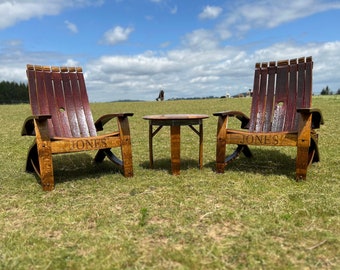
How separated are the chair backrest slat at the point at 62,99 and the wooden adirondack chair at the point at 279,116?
193 cm

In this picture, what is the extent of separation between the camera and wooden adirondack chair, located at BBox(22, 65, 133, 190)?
3.60 meters

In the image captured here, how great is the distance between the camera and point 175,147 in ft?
13.3

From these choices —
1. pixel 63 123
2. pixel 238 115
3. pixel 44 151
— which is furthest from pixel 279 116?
pixel 44 151

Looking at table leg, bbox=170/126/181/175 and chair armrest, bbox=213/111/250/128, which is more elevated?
A: chair armrest, bbox=213/111/250/128

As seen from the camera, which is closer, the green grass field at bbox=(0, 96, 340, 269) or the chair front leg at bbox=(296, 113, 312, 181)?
the green grass field at bbox=(0, 96, 340, 269)

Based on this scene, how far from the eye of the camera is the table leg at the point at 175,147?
397cm

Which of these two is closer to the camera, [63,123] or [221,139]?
[221,139]

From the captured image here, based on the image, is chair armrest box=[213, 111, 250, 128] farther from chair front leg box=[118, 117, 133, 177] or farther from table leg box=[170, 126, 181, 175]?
chair front leg box=[118, 117, 133, 177]

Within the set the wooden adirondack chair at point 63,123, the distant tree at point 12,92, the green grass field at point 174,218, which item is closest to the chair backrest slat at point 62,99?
the wooden adirondack chair at point 63,123

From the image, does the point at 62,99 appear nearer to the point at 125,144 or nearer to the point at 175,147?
the point at 125,144

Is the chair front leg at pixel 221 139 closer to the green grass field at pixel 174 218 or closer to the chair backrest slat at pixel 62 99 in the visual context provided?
the green grass field at pixel 174 218

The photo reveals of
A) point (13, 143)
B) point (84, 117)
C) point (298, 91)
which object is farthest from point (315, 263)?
point (13, 143)

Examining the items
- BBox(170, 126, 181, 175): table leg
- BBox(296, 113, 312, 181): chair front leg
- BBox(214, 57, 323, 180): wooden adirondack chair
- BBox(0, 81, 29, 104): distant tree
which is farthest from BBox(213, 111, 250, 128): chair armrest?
BBox(0, 81, 29, 104): distant tree

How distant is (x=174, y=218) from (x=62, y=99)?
2706 mm
